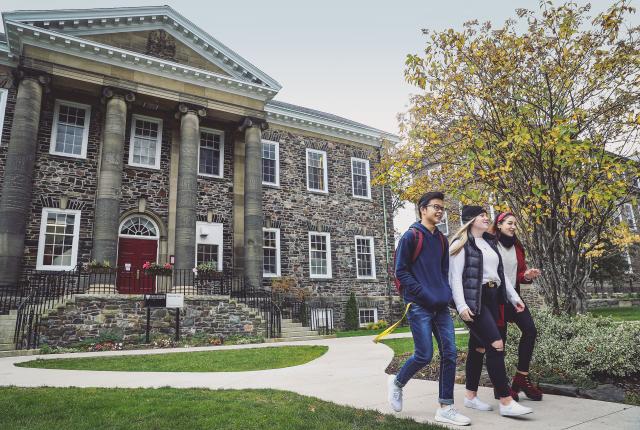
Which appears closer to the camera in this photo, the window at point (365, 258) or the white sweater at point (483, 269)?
the white sweater at point (483, 269)

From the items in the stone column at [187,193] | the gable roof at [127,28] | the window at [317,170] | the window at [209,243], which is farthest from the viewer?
the window at [317,170]

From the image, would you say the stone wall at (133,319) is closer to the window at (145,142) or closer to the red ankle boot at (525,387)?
the window at (145,142)

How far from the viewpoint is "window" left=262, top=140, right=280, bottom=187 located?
67.6 feet

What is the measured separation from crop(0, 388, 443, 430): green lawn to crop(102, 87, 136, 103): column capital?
1273 cm

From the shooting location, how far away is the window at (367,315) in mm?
21531

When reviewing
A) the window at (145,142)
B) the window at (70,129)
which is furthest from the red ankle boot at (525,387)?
the window at (70,129)

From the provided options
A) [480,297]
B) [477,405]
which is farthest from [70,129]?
[477,405]

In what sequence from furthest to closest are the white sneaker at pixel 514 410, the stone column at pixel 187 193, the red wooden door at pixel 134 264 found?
the red wooden door at pixel 134 264 → the stone column at pixel 187 193 → the white sneaker at pixel 514 410

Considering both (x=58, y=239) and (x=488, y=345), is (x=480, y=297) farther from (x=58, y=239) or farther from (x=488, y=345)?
(x=58, y=239)

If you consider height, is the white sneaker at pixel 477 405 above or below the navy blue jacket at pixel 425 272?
below

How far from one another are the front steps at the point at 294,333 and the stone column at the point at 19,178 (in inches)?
342

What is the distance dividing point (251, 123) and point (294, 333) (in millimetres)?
9120

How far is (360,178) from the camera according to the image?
77.7 ft

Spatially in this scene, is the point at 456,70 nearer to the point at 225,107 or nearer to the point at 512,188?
the point at 512,188
